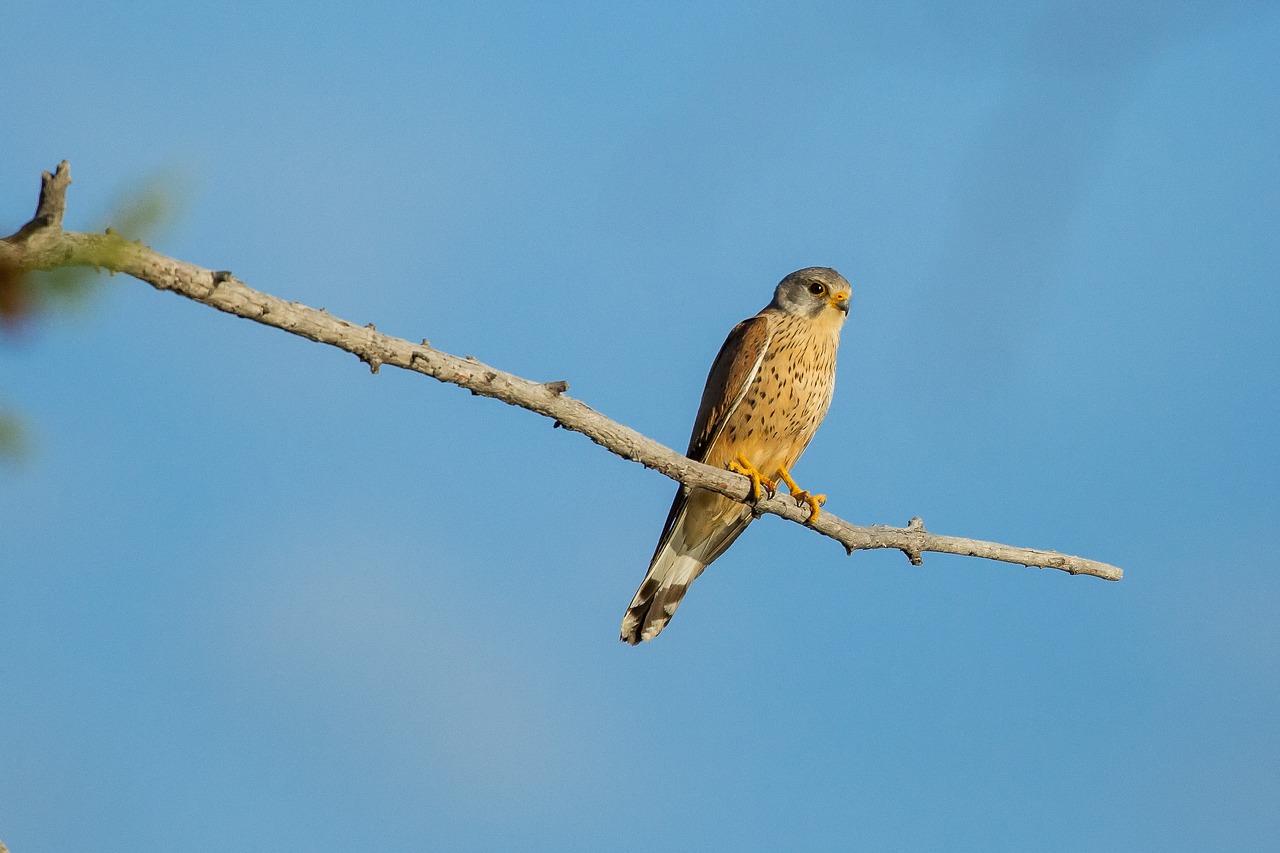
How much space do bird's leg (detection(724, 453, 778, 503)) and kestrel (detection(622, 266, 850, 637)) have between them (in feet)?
0.03

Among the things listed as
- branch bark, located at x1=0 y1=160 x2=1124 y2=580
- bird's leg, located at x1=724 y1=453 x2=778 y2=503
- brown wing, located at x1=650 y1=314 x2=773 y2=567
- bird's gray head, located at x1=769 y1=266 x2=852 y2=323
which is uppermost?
bird's gray head, located at x1=769 y1=266 x2=852 y2=323

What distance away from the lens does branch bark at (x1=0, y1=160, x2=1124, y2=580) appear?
1671 millimetres

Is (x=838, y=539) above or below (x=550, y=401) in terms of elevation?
above

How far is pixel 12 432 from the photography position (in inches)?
60.9

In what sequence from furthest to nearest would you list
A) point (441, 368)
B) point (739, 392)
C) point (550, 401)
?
1. point (739, 392)
2. point (550, 401)
3. point (441, 368)

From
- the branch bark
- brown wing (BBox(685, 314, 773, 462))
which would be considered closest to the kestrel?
brown wing (BBox(685, 314, 773, 462))

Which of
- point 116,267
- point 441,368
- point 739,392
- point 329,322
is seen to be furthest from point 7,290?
point 739,392

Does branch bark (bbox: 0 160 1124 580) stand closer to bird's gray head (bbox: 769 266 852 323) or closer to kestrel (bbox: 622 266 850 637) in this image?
kestrel (bbox: 622 266 850 637)

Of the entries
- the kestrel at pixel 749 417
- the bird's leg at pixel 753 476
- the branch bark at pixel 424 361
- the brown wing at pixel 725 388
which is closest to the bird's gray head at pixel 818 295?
the kestrel at pixel 749 417

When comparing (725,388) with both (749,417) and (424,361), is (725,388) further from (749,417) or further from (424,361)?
(424,361)

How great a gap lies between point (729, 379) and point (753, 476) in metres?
0.71

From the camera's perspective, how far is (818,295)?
5.43 metres

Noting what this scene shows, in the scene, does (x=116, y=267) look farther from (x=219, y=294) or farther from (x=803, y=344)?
(x=803, y=344)

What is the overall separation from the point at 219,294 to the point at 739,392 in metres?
3.03
